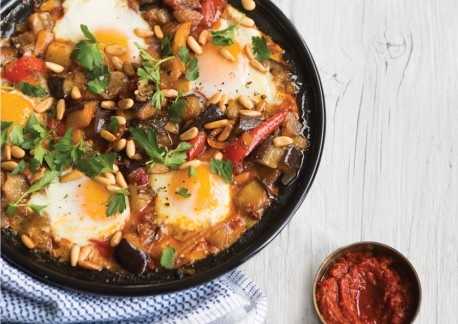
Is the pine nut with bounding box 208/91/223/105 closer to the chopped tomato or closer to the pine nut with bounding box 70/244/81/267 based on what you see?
the chopped tomato

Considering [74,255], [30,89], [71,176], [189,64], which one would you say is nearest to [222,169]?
[189,64]

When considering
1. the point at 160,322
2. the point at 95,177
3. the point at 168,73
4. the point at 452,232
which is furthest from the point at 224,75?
the point at 452,232

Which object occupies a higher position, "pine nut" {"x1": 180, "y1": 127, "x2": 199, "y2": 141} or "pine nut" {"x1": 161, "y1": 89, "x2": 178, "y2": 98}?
"pine nut" {"x1": 161, "y1": 89, "x2": 178, "y2": 98}

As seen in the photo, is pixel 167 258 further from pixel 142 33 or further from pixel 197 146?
pixel 142 33

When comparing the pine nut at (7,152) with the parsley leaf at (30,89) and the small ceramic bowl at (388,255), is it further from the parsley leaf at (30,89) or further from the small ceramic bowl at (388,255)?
the small ceramic bowl at (388,255)

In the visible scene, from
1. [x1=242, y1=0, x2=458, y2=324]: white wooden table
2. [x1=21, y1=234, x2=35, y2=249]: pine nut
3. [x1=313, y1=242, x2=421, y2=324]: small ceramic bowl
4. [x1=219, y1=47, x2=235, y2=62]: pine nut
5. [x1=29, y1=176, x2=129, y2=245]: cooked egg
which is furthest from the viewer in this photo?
[x1=242, y1=0, x2=458, y2=324]: white wooden table

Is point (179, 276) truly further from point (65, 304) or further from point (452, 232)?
point (452, 232)

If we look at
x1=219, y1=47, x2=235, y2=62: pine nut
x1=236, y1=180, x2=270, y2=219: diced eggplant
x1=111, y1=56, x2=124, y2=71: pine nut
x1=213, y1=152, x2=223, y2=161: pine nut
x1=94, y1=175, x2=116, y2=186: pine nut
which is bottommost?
x1=236, y1=180, x2=270, y2=219: diced eggplant

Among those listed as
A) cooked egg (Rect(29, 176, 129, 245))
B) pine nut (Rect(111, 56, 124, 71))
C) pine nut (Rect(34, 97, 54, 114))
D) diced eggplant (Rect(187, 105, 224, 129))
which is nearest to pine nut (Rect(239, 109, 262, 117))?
diced eggplant (Rect(187, 105, 224, 129))
